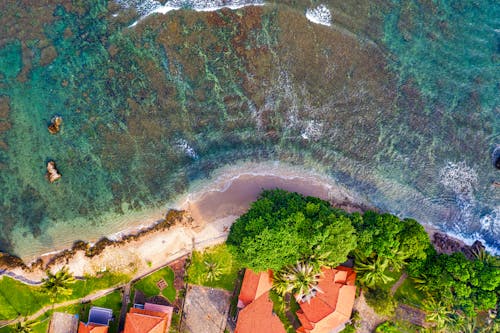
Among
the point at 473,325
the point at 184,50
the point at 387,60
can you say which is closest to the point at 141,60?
the point at 184,50

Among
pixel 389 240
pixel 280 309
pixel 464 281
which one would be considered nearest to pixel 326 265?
pixel 389 240

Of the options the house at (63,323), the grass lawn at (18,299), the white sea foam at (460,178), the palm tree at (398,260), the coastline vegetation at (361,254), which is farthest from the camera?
the white sea foam at (460,178)

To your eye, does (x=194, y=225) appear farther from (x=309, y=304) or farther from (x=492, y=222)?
(x=492, y=222)

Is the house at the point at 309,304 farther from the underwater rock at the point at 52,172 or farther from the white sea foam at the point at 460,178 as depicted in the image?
the underwater rock at the point at 52,172

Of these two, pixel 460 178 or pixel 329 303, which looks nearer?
pixel 329 303

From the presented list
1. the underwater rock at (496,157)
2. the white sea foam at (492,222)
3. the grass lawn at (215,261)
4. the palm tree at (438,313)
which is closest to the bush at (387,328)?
the palm tree at (438,313)

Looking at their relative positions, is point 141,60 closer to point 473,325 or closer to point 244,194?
point 244,194
